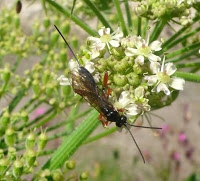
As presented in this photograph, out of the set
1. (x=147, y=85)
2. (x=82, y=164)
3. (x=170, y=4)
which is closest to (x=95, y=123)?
(x=147, y=85)

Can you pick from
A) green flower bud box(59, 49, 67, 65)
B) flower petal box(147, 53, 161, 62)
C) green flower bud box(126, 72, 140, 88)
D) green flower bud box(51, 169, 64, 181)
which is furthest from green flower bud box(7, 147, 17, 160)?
green flower bud box(59, 49, 67, 65)

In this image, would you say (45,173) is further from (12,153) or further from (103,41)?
(103,41)

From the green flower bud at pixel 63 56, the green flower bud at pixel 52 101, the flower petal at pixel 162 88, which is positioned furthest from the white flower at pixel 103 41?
the green flower bud at pixel 63 56

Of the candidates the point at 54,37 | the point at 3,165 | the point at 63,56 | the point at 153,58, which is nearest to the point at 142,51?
the point at 153,58

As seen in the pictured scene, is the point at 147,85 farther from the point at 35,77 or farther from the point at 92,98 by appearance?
the point at 35,77

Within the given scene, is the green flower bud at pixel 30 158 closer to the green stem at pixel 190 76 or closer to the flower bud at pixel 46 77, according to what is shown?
the green stem at pixel 190 76

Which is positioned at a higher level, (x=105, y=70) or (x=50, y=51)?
(x=105, y=70)

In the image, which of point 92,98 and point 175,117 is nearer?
point 92,98
